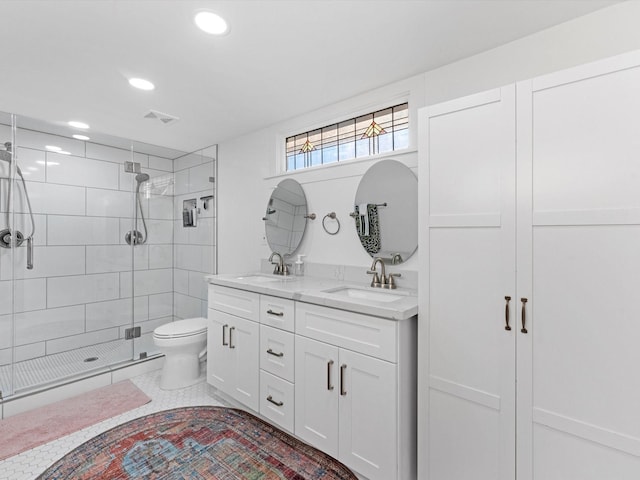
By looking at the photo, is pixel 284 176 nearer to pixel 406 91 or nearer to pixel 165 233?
pixel 406 91

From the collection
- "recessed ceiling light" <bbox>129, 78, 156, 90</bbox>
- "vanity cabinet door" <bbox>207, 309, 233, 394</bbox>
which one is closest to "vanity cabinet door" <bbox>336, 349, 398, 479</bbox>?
"vanity cabinet door" <bbox>207, 309, 233, 394</bbox>

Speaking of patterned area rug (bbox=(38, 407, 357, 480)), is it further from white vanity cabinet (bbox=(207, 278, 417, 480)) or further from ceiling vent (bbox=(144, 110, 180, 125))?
ceiling vent (bbox=(144, 110, 180, 125))

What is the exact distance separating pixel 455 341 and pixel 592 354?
48cm

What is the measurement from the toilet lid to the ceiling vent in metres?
1.82

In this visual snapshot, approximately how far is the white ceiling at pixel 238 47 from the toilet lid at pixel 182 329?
184cm

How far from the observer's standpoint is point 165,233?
3.55 m

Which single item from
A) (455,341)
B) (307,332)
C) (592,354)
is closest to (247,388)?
(307,332)

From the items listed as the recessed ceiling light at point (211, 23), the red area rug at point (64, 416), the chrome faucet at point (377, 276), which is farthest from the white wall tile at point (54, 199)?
the chrome faucet at point (377, 276)

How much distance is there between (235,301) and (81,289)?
1.86m

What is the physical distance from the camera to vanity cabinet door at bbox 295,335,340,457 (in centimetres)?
176

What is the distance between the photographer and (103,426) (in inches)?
86.6

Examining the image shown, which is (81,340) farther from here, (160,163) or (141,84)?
(141,84)

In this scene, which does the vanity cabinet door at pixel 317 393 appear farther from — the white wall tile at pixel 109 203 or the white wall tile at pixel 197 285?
the white wall tile at pixel 109 203

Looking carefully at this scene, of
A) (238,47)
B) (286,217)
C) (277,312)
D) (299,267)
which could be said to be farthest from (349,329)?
(238,47)
